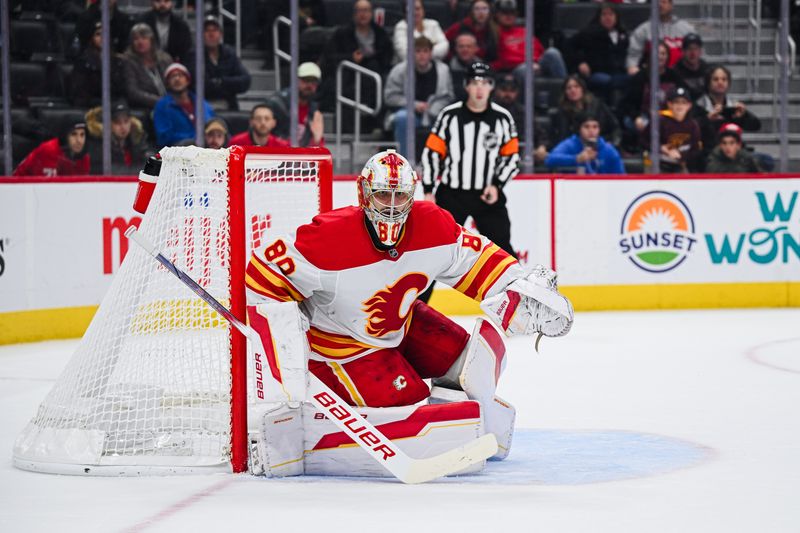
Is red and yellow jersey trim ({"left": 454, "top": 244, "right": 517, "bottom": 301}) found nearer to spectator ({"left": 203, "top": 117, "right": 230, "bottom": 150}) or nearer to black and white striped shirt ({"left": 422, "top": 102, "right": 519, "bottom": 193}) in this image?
black and white striped shirt ({"left": 422, "top": 102, "right": 519, "bottom": 193})

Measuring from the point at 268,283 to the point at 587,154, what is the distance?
4660 millimetres

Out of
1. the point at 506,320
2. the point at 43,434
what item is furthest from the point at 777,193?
the point at 43,434

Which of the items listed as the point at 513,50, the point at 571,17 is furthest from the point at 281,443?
the point at 571,17

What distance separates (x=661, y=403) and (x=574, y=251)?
2.99 meters

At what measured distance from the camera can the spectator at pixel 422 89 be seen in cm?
782

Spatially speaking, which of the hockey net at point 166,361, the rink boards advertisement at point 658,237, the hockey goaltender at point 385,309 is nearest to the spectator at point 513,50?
the rink boards advertisement at point 658,237

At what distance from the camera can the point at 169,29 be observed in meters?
7.84

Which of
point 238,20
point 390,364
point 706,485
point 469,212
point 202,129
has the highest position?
point 238,20

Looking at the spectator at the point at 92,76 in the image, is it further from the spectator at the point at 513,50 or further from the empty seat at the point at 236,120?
the spectator at the point at 513,50

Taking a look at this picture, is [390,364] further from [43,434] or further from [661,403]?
[661,403]

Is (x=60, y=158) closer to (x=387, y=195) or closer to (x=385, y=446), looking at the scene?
(x=387, y=195)

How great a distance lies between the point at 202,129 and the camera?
736 centimetres

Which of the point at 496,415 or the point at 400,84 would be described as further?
the point at 400,84

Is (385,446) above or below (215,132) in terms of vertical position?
below
